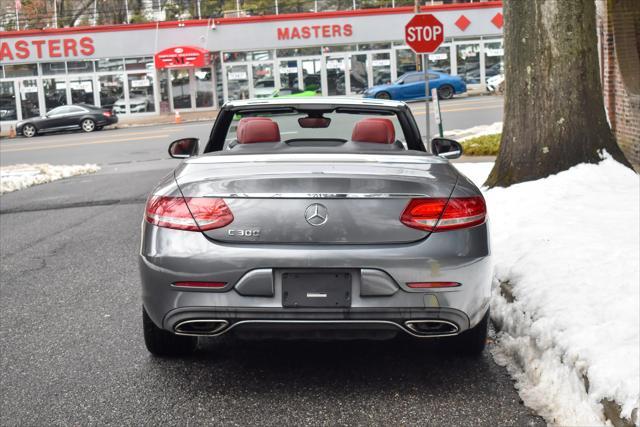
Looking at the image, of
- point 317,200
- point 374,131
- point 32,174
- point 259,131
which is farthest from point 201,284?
point 32,174

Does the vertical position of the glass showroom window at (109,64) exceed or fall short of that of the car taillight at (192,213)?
it falls short

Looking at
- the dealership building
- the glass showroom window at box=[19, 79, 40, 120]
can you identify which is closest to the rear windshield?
the dealership building

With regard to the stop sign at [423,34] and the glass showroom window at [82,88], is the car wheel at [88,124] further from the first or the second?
the stop sign at [423,34]

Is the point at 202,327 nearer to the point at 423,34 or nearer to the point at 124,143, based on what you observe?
the point at 423,34

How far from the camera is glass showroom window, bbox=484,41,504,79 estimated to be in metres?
47.9

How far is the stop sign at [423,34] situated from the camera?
1605 centimetres

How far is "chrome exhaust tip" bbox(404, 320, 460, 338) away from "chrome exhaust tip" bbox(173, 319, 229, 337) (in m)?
0.91

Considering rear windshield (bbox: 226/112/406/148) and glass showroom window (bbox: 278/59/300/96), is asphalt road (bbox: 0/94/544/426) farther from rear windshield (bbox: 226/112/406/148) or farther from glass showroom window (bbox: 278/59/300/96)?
glass showroom window (bbox: 278/59/300/96)

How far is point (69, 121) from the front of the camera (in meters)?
39.0

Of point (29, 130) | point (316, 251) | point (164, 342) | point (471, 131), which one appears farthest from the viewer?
point (29, 130)

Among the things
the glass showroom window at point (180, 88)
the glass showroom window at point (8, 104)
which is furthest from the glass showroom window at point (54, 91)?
the glass showroom window at point (180, 88)

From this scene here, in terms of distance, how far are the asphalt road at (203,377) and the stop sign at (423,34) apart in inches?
386

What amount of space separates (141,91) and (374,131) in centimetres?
4353

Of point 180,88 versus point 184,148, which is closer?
point 184,148
